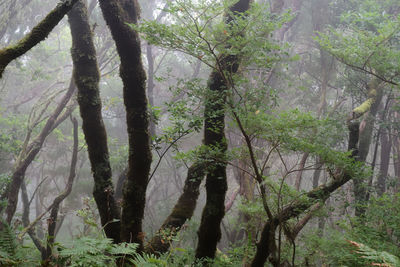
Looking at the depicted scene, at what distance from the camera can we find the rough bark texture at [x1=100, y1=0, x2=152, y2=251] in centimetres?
280

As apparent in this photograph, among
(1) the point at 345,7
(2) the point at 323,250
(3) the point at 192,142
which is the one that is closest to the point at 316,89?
(1) the point at 345,7

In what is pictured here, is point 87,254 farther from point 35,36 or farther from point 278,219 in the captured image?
point 278,219

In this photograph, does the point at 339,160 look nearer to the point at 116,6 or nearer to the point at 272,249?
the point at 272,249

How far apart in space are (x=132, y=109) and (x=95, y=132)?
2.32 ft

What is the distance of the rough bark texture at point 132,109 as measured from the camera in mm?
2801

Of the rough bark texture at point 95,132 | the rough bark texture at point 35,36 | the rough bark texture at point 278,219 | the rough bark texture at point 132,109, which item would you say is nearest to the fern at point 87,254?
the rough bark texture at point 132,109

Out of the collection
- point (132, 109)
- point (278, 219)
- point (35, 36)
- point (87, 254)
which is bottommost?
point (87, 254)

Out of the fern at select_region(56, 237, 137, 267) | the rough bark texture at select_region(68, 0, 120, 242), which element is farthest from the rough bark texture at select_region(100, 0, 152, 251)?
the fern at select_region(56, 237, 137, 267)

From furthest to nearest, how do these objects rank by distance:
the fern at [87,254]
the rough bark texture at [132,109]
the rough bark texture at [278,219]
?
1. the rough bark texture at [278,219]
2. the rough bark texture at [132,109]
3. the fern at [87,254]

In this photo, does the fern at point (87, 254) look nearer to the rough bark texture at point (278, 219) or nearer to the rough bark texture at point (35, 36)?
the rough bark texture at point (35, 36)

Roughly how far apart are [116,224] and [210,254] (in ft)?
4.37

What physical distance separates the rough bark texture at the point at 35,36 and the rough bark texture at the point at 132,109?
501 millimetres

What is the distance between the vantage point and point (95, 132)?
3357mm

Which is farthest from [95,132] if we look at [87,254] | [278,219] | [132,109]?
[278,219]
